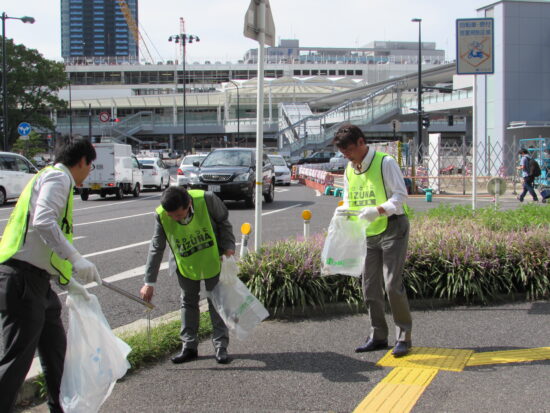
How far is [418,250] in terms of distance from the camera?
21.4ft

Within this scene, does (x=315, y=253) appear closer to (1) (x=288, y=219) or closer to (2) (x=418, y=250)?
(2) (x=418, y=250)

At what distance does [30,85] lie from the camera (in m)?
48.8

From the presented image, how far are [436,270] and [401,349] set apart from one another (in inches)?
73.2

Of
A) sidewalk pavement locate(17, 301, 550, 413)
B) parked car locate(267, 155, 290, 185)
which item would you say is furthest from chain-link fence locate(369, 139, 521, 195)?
sidewalk pavement locate(17, 301, 550, 413)

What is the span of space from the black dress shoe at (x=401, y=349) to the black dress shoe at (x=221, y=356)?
1.31 meters

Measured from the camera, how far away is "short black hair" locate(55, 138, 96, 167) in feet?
11.3

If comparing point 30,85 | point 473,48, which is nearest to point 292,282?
point 473,48

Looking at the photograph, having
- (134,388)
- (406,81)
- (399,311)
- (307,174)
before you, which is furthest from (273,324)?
(406,81)

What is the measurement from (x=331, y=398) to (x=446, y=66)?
47795mm

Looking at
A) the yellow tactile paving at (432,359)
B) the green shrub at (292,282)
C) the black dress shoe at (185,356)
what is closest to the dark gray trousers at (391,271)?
the yellow tactile paving at (432,359)

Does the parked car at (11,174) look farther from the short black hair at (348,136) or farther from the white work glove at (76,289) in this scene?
the white work glove at (76,289)

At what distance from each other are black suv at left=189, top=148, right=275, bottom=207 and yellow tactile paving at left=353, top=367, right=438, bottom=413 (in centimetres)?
1345

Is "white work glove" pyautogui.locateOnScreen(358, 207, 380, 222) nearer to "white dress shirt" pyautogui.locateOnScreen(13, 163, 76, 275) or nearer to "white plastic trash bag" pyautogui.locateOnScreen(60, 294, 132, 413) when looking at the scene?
"white plastic trash bag" pyautogui.locateOnScreen(60, 294, 132, 413)

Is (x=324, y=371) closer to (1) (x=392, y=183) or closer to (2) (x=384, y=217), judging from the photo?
(2) (x=384, y=217)
